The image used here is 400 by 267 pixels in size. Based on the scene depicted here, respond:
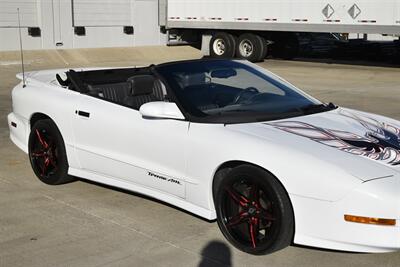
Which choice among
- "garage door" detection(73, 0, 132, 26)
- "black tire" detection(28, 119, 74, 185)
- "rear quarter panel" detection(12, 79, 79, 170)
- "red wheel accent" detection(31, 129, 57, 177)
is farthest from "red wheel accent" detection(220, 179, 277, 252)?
"garage door" detection(73, 0, 132, 26)

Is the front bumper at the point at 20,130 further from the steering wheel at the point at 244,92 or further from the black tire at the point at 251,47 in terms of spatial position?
the black tire at the point at 251,47

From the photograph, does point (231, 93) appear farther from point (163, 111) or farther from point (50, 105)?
point (50, 105)

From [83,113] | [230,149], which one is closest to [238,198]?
[230,149]

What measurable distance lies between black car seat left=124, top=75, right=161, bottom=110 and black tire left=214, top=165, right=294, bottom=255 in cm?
144

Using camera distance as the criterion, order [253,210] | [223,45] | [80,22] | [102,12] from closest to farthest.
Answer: [253,210]
[223,45]
[80,22]
[102,12]

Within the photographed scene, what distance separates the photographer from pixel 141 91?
17.7 feet

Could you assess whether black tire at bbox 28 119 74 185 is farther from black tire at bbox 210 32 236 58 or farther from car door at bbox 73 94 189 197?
black tire at bbox 210 32 236 58

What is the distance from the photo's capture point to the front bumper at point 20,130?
6.09 metres

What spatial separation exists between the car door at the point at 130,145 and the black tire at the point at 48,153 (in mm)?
295

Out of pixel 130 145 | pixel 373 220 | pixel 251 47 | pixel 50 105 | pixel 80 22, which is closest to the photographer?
pixel 373 220

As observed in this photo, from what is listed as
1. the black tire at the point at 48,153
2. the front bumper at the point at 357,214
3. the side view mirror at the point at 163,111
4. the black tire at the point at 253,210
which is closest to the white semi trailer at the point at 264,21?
the black tire at the point at 48,153

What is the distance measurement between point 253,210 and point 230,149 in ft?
1.49

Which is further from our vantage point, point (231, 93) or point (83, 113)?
point (83, 113)

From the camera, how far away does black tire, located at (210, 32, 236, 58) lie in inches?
→ 917
